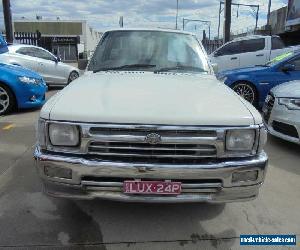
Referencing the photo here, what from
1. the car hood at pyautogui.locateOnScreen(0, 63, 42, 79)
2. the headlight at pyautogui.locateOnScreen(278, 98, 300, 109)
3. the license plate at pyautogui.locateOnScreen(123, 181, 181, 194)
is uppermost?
the license plate at pyautogui.locateOnScreen(123, 181, 181, 194)

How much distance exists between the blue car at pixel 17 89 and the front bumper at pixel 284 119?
16.2 feet

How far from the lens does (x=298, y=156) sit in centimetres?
587

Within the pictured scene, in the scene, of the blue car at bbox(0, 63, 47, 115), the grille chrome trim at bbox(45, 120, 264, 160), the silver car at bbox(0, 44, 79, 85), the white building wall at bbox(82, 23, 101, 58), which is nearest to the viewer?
the grille chrome trim at bbox(45, 120, 264, 160)

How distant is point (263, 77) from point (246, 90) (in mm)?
480

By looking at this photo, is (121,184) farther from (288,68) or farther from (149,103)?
(288,68)

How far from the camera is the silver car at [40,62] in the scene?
12.0 meters

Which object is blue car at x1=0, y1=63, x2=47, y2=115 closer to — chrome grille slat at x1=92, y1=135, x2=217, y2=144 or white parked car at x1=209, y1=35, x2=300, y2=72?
chrome grille slat at x1=92, y1=135, x2=217, y2=144

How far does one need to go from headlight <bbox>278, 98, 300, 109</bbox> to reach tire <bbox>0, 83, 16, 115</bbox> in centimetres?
536

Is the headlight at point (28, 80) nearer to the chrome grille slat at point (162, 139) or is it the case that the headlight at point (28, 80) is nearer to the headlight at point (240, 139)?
the chrome grille slat at point (162, 139)

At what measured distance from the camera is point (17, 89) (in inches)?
332

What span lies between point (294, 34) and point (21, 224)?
2467cm

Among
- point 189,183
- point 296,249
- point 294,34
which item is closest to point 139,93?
point 189,183

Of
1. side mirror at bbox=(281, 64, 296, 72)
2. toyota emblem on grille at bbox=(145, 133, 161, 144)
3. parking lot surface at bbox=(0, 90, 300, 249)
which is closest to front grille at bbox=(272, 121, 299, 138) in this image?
parking lot surface at bbox=(0, 90, 300, 249)

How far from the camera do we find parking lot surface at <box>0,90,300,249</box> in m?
3.33
